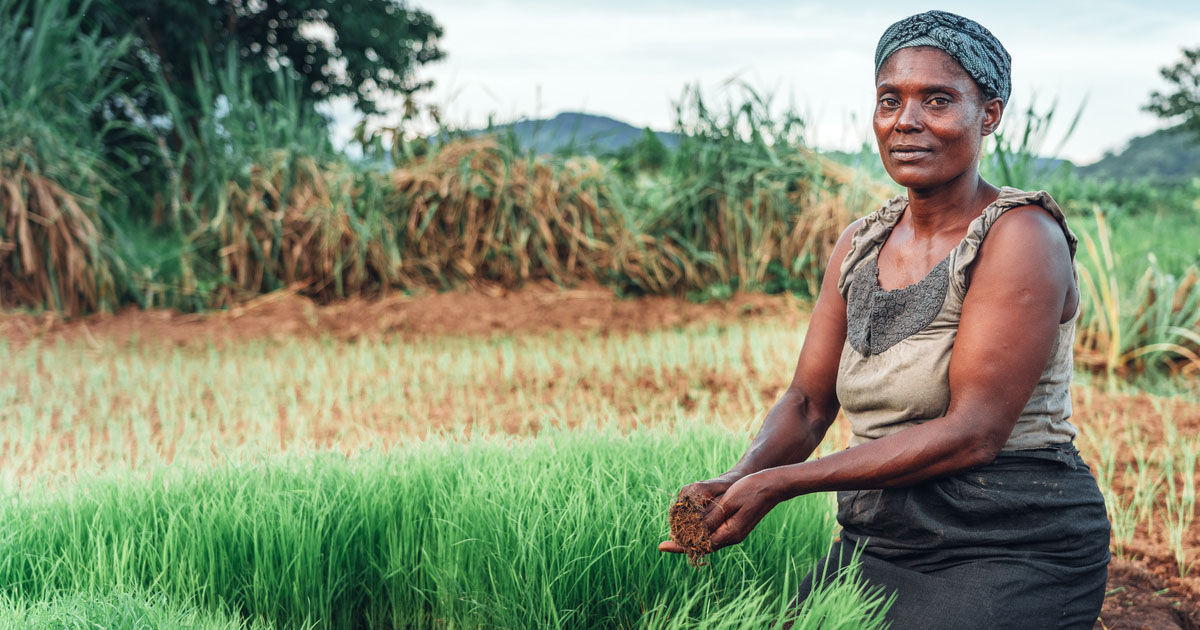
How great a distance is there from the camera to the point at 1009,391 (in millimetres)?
1593

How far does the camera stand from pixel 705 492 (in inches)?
64.2

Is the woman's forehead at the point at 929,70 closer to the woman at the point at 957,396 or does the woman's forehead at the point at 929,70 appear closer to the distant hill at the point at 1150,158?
the woman at the point at 957,396

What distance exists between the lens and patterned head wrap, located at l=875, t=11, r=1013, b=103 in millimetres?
1644

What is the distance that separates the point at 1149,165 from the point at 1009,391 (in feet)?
Answer: 159

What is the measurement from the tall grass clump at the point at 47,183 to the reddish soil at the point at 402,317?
0.28m

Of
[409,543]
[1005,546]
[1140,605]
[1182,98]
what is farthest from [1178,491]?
[1182,98]

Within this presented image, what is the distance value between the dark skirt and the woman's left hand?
272mm

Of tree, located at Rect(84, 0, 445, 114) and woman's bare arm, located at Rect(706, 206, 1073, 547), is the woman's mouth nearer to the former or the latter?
woman's bare arm, located at Rect(706, 206, 1073, 547)

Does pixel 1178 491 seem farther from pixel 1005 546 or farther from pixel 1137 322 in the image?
pixel 1137 322

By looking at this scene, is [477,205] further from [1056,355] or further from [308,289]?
[1056,355]

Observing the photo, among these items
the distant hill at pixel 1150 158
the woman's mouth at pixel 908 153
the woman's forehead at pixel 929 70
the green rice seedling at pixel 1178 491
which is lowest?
the green rice seedling at pixel 1178 491

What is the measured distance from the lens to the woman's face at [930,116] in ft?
5.45

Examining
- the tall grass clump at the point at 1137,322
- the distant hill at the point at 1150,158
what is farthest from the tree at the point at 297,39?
the distant hill at the point at 1150,158

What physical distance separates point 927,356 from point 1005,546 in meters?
0.41
